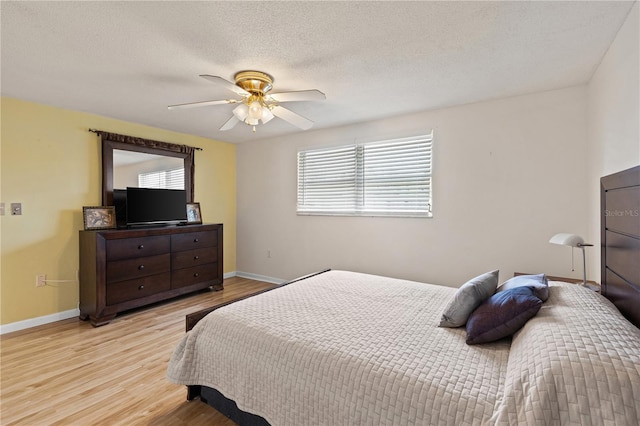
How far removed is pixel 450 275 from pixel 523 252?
743mm

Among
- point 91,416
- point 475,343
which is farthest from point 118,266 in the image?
point 475,343

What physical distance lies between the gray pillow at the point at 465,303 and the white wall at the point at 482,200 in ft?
5.29

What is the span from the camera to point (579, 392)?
0.94 metres

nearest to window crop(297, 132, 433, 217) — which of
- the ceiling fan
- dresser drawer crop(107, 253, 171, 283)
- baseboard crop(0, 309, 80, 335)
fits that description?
the ceiling fan

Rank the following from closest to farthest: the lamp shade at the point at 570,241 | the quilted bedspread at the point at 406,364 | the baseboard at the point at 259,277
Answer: the quilted bedspread at the point at 406,364
the lamp shade at the point at 570,241
the baseboard at the point at 259,277

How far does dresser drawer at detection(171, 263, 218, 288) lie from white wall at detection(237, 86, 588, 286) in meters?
1.38

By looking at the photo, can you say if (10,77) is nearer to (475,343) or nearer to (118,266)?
(118,266)

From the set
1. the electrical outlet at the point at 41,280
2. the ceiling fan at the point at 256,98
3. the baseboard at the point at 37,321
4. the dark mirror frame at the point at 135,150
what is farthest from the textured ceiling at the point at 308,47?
the baseboard at the point at 37,321

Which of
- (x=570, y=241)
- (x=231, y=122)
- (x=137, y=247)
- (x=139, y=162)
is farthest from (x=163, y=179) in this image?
(x=570, y=241)

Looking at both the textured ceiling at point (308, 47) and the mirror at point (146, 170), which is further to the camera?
the mirror at point (146, 170)

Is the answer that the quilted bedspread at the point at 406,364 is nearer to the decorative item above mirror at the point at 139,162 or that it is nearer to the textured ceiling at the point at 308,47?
the textured ceiling at the point at 308,47

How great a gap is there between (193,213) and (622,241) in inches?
182

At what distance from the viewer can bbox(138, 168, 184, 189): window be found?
3967mm

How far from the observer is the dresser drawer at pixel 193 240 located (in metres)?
3.95
